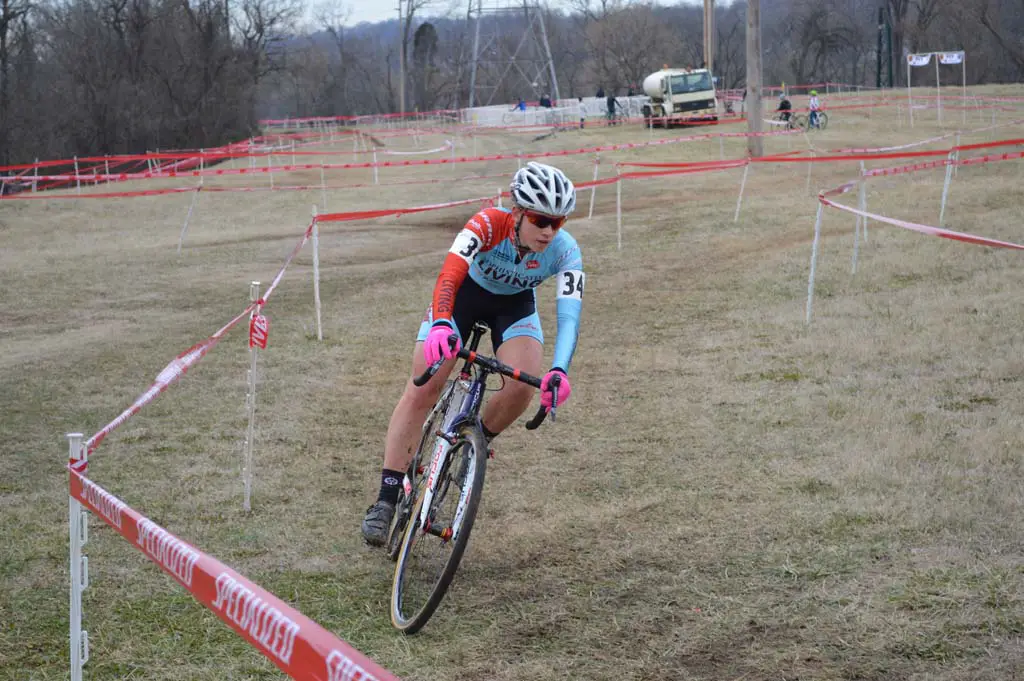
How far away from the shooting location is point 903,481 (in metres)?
6.38

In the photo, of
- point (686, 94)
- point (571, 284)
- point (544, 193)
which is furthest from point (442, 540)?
point (686, 94)

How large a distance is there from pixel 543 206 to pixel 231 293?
442 inches

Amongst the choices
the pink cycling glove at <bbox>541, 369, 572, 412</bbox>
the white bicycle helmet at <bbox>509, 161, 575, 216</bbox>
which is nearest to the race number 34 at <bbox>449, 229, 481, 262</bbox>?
the white bicycle helmet at <bbox>509, 161, 575, 216</bbox>

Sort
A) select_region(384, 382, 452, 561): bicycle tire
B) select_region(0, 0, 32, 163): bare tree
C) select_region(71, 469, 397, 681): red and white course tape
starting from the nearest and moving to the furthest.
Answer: select_region(71, 469, 397, 681): red and white course tape < select_region(384, 382, 452, 561): bicycle tire < select_region(0, 0, 32, 163): bare tree

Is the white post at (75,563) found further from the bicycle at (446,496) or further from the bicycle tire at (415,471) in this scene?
the bicycle tire at (415,471)

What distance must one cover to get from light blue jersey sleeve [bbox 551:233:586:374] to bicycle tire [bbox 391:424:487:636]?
0.54 metres

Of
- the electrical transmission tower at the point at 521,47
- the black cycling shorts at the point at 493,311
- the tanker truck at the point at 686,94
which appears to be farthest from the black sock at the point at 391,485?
the electrical transmission tower at the point at 521,47

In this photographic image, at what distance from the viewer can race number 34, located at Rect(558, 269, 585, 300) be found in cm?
521

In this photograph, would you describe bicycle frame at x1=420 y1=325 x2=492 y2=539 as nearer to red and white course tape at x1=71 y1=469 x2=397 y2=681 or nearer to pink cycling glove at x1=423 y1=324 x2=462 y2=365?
pink cycling glove at x1=423 y1=324 x2=462 y2=365

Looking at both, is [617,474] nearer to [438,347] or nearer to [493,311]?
[493,311]

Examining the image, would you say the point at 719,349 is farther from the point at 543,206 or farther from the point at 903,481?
the point at 543,206

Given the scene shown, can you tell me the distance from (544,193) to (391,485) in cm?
181

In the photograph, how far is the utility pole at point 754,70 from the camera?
29438 millimetres

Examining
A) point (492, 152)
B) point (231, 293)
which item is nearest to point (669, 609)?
Result: point (231, 293)
